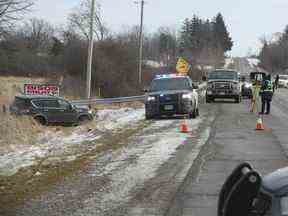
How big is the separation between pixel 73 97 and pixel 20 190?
1199 inches

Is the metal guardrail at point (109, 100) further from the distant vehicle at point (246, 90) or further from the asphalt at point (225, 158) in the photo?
the asphalt at point (225, 158)

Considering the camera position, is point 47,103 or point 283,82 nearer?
point 47,103

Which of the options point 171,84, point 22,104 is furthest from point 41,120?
point 171,84

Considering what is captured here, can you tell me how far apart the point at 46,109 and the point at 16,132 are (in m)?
5.40

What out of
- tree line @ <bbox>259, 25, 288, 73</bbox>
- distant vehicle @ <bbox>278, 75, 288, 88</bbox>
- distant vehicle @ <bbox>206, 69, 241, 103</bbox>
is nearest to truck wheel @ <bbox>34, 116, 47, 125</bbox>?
distant vehicle @ <bbox>206, 69, 241, 103</bbox>

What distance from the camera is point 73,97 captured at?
40219mm

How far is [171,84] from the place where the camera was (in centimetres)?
2662

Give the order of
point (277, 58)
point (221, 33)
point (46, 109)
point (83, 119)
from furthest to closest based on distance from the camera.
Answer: point (221, 33), point (277, 58), point (83, 119), point (46, 109)

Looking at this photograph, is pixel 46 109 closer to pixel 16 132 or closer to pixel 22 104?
pixel 22 104

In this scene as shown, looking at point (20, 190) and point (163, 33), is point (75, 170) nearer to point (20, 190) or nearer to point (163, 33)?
point (20, 190)

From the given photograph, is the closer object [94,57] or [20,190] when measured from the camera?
[20,190]

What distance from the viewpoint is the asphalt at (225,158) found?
8695mm

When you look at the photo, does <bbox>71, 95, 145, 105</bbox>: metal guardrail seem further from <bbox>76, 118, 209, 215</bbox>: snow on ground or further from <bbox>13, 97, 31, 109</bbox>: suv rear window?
<bbox>76, 118, 209, 215</bbox>: snow on ground

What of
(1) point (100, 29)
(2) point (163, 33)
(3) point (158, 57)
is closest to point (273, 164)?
(1) point (100, 29)
